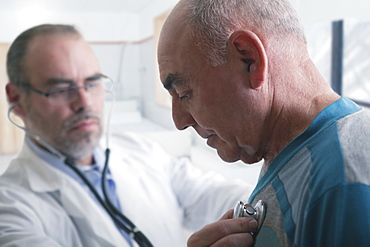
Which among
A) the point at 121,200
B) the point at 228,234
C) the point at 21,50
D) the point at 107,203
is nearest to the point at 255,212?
the point at 228,234

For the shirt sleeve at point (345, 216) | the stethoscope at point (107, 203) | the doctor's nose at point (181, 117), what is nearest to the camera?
the shirt sleeve at point (345, 216)

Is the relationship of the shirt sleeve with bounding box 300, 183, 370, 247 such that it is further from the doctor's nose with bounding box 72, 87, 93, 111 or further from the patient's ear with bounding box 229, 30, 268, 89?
the doctor's nose with bounding box 72, 87, 93, 111

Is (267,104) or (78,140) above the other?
(267,104)

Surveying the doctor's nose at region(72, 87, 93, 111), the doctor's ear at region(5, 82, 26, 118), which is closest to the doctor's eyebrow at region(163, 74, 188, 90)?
the doctor's nose at region(72, 87, 93, 111)

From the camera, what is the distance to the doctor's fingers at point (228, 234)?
479 mm

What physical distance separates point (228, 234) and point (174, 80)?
0.75ft

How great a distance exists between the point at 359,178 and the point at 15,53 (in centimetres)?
110

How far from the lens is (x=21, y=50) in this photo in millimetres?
1149

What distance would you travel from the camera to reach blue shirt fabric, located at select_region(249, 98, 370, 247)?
35cm

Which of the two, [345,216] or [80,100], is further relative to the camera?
[80,100]

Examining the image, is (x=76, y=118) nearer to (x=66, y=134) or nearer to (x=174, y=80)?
(x=66, y=134)

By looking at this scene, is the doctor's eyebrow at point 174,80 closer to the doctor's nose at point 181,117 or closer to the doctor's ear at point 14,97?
the doctor's nose at point 181,117

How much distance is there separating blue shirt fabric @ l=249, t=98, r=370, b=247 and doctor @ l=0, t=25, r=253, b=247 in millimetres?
657

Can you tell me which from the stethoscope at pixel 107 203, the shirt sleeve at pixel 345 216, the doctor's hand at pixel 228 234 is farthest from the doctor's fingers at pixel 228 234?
the stethoscope at pixel 107 203
